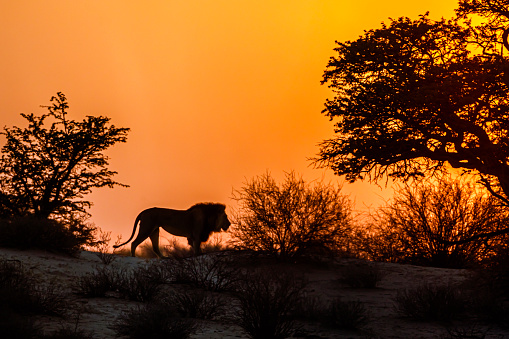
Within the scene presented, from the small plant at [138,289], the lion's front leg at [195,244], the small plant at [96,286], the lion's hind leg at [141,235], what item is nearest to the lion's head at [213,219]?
the lion's front leg at [195,244]

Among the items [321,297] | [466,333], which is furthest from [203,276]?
[466,333]

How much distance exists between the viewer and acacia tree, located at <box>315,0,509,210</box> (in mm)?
18969

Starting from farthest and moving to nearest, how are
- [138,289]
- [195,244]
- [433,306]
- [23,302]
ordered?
[195,244]
[138,289]
[433,306]
[23,302]

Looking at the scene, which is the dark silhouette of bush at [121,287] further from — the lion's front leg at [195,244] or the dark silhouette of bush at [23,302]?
the lion's front leg at [195,244]

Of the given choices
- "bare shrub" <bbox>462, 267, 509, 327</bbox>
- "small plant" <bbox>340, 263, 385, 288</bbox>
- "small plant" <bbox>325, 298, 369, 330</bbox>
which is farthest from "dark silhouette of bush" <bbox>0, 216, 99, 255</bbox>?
"bare shrub" <bbox>462, 267, 509, 327</bbox>

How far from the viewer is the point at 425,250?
2578 centimetres

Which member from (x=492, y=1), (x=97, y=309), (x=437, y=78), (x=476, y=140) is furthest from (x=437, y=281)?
(x=97, y=309)

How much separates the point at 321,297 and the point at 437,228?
8.31m

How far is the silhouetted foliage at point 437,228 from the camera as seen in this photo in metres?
25.6

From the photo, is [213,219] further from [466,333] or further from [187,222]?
[466,333]

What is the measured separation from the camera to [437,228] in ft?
84.6

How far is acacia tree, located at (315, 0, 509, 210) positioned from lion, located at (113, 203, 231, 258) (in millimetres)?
4760

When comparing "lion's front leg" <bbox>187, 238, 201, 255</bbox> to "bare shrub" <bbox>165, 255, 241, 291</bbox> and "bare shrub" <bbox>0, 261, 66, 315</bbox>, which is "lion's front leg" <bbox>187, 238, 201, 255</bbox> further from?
"bare shrub" <bbox>0, 261, 66, 315</bbox>

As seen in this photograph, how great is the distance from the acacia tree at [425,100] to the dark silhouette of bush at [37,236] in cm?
770
